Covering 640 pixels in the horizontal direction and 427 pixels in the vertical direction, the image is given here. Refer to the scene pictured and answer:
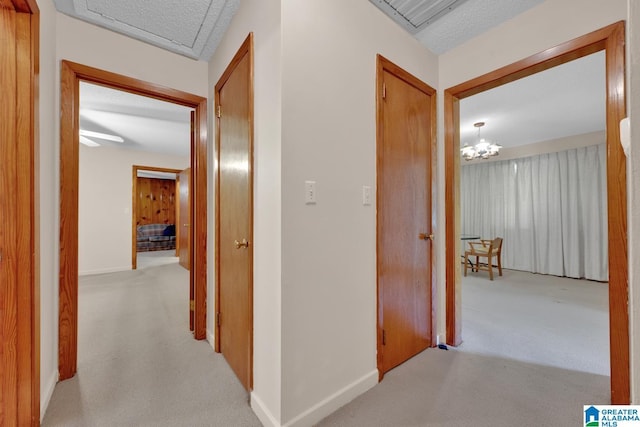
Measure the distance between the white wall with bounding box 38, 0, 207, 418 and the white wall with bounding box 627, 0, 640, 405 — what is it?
2204mm

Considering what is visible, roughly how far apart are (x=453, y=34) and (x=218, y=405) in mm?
2874

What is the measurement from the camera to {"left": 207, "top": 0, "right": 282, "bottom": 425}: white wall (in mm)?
1235

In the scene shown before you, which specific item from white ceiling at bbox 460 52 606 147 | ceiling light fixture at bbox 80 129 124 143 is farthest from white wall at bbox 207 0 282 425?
ceiling light fixture at bbox 80 129 124 143

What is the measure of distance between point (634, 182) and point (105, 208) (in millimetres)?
6152

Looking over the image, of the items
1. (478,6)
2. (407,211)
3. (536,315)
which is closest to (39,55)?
(407,211)

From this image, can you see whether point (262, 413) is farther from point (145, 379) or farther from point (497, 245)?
point (497, 245)

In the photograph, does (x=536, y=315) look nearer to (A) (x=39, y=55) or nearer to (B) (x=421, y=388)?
(B) (x=421, y=388)

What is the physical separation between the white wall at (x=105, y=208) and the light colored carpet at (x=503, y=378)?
5102 millimetres

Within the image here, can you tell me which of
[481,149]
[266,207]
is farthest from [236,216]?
[481,149]

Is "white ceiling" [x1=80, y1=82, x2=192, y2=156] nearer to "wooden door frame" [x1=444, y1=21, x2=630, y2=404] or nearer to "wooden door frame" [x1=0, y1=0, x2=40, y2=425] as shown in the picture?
"wooden door frame" [x1=0, y1=0, x2=40, y2=425]

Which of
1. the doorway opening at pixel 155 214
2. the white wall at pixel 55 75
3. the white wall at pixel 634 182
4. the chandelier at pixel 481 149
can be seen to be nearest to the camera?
the white wall at pixel 634 182

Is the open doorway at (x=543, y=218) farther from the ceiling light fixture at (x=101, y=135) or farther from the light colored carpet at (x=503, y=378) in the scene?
the ceiling light fixture at (x=101, y=135)

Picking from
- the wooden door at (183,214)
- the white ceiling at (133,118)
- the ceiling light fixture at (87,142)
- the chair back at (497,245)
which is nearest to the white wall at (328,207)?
the white ceiling at (133,118)

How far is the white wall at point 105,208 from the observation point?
4543 millimetres
